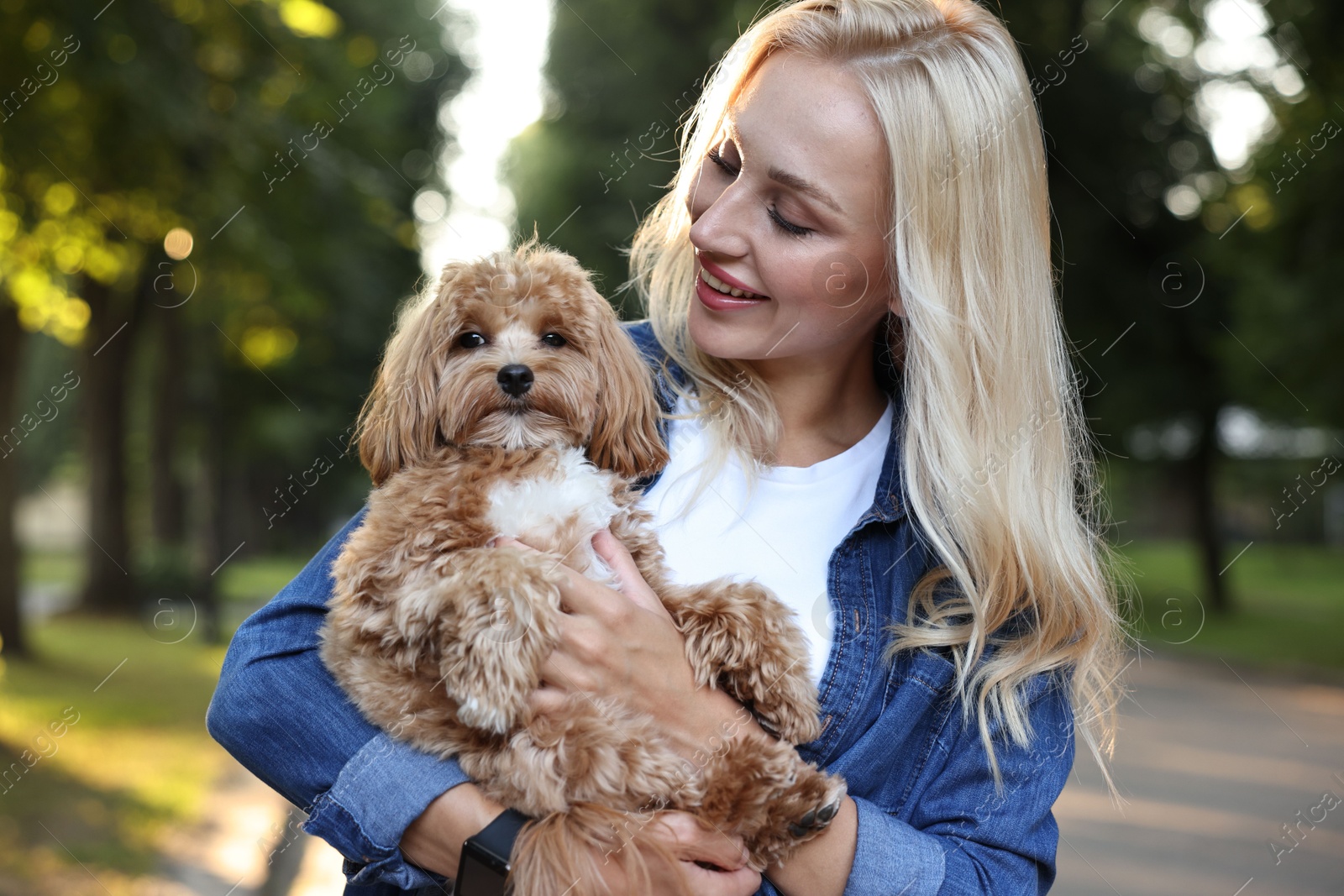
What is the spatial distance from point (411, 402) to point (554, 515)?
53 cm

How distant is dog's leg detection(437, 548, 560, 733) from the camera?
89.6 inches

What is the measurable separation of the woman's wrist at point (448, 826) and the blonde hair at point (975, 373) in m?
0.96

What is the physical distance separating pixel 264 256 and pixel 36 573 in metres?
31.1

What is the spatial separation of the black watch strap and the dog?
2cm

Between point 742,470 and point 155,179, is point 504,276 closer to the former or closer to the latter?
point 742,470

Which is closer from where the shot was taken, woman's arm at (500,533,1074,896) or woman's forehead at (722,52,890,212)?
woman's arm at (500,533,1074,896)

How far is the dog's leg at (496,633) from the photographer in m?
2.28

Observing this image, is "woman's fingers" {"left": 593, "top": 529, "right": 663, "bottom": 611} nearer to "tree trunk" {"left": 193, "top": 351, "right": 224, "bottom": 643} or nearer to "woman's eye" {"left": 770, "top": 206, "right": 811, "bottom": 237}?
"woman's eye" {"left": 770, "top": 206, "right": 811, "bottom": 237}

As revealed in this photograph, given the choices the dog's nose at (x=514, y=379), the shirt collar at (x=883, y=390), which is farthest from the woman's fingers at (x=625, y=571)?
the dog's nose at (x=514, y=379)

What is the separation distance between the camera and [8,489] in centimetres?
1168

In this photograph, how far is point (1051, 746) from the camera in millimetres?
2537

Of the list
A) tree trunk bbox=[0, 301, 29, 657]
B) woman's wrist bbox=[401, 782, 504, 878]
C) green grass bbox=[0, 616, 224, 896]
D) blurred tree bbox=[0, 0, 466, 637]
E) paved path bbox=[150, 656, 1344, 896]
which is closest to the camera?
woman's wrist bbox=[401, 782, 504, 878]

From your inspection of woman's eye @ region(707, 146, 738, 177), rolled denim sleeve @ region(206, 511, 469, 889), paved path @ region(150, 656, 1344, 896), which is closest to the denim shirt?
rolled denim sleeve @ region(206, 511, 469, 889)

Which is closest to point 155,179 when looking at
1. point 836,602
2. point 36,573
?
point 836,602
